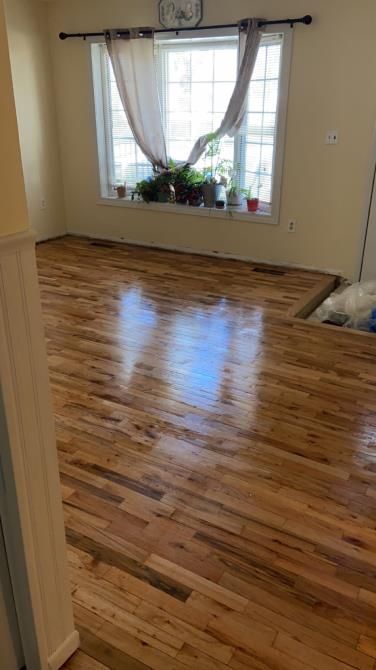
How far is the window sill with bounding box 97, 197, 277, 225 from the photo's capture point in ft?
16.4

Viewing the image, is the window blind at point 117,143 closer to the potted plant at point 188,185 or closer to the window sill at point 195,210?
the window sill at point 195,210

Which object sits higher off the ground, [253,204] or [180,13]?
[180,13]

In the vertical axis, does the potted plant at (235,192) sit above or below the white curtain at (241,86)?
below

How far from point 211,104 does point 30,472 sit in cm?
464

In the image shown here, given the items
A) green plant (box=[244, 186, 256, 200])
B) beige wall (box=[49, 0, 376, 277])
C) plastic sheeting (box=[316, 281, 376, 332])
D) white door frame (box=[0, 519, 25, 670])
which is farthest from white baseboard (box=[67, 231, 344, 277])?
white door frame (box=[0, 519, 25, 670])

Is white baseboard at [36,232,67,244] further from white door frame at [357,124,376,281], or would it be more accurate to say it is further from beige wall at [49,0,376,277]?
white door frame at [357,124,376,281]

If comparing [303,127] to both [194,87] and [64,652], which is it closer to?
[194,87]

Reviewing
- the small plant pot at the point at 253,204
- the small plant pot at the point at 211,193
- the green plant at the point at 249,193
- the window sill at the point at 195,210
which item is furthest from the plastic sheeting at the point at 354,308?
the small plant pot at the point at 211,193

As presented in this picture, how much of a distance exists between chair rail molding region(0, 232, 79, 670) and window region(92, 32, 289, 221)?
4069mm

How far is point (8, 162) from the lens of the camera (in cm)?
99

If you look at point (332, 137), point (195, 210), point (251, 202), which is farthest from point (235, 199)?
point (332, 137)

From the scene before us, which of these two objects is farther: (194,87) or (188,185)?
(188,185)

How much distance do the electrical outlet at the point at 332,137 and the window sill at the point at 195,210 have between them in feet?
2.69

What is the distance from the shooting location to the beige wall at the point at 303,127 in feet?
13.8
